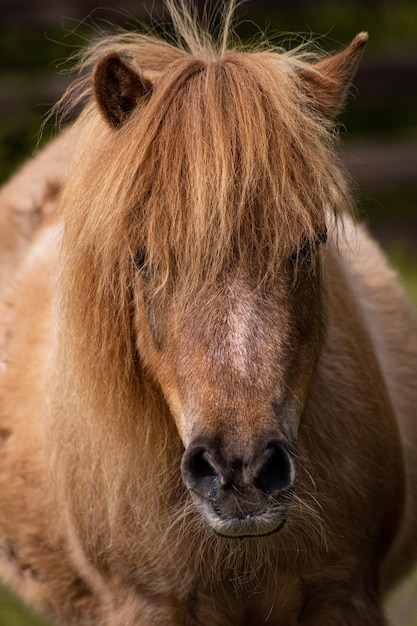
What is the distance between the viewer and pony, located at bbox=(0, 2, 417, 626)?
8.57ft

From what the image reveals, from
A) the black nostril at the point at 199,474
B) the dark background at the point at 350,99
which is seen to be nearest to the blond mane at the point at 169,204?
the black nostril at the point at 199,474

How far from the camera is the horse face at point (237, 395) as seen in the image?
2.49 metres

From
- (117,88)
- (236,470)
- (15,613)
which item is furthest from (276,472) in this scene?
(15,613)

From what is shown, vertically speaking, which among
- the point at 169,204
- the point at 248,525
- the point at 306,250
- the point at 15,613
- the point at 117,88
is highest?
the point at 117,88

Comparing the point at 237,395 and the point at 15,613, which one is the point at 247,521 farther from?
the point at 15,613

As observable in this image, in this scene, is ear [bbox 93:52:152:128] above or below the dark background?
above

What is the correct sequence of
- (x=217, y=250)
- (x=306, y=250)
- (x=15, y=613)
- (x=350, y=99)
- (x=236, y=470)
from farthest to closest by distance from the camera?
(x=350, y=99) → (x=15, y=613) → (x=306, y=250) → (x=217, y=250) → (x=236, y=470)

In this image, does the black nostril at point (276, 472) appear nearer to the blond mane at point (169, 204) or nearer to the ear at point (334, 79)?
the blond mane at point (169, 204)

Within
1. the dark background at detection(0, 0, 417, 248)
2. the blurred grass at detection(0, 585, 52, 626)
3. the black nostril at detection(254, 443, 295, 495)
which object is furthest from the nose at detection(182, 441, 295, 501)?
the dark background at detection(0, 0, 417, 248)

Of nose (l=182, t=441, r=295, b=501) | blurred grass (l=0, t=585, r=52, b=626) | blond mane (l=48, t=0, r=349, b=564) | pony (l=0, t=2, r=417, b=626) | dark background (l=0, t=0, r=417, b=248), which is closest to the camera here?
nose (l=182, t=441, r=295, b=501)

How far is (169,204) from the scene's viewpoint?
108 inches

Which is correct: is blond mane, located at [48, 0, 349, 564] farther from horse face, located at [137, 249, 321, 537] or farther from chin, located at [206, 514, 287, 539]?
chin, located at [206, 514, 287, 539]

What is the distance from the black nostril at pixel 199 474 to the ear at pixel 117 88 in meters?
0.98

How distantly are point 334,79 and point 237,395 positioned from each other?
3.51 ft
